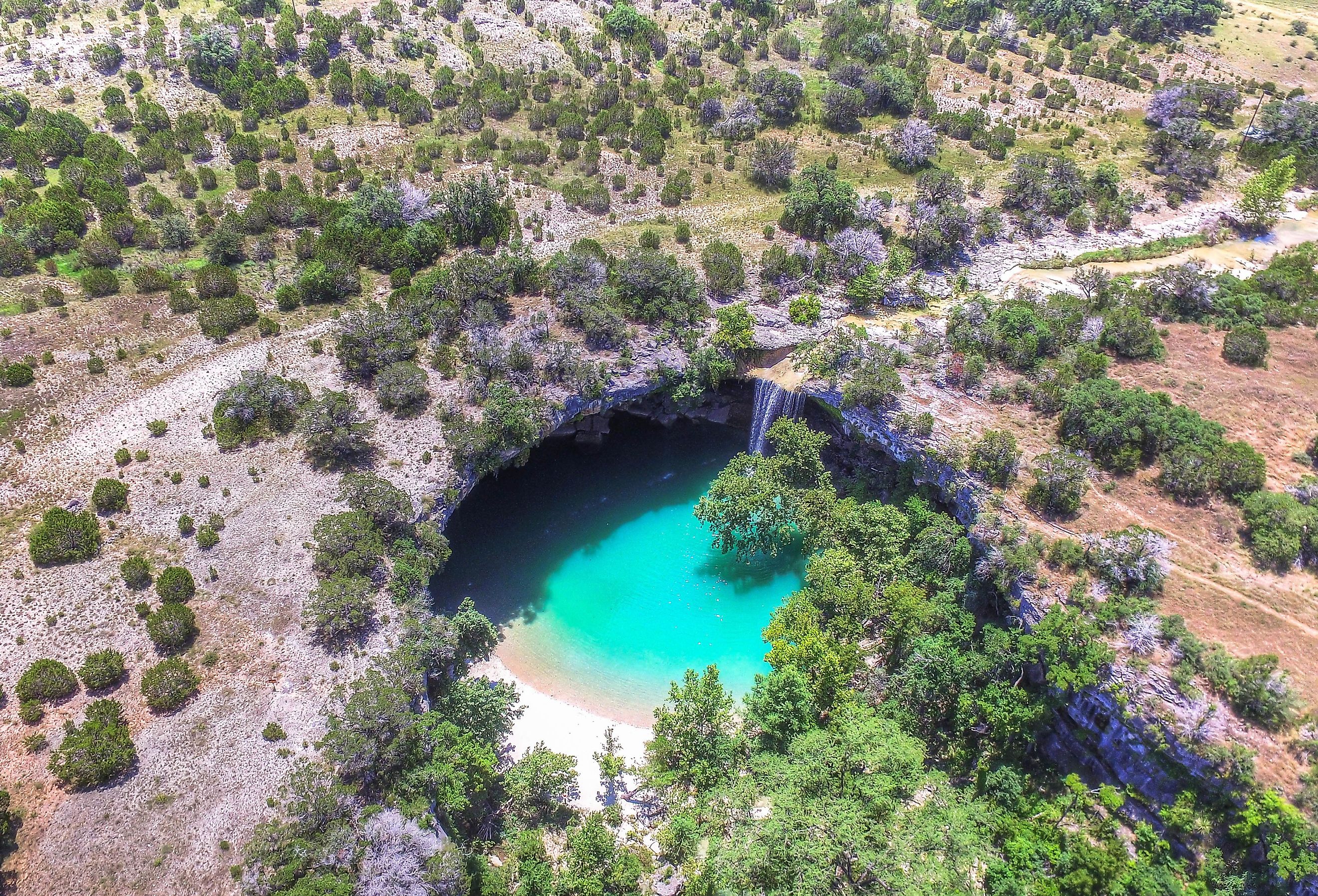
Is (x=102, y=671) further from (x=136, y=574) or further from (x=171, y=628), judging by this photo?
(x=136, y=574)

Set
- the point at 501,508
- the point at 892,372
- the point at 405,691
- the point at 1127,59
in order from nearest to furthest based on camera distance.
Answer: the point at 405,691 → the point at 892,372 → the point at 501,508 → the point at 1127,59

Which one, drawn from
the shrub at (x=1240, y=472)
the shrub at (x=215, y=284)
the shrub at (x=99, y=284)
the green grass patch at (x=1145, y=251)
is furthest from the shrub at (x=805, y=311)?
the shrub at (x=99, y=284)

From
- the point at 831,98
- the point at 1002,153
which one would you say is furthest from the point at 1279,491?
the point at 831,98

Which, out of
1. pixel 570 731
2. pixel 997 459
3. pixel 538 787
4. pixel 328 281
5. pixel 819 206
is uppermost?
pixel 819 206

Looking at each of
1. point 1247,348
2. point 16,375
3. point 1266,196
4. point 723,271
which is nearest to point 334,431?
point 16,375

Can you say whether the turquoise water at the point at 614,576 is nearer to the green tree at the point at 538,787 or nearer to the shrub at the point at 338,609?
the green tree at the point at 538,787

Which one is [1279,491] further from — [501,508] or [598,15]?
[598,15]
